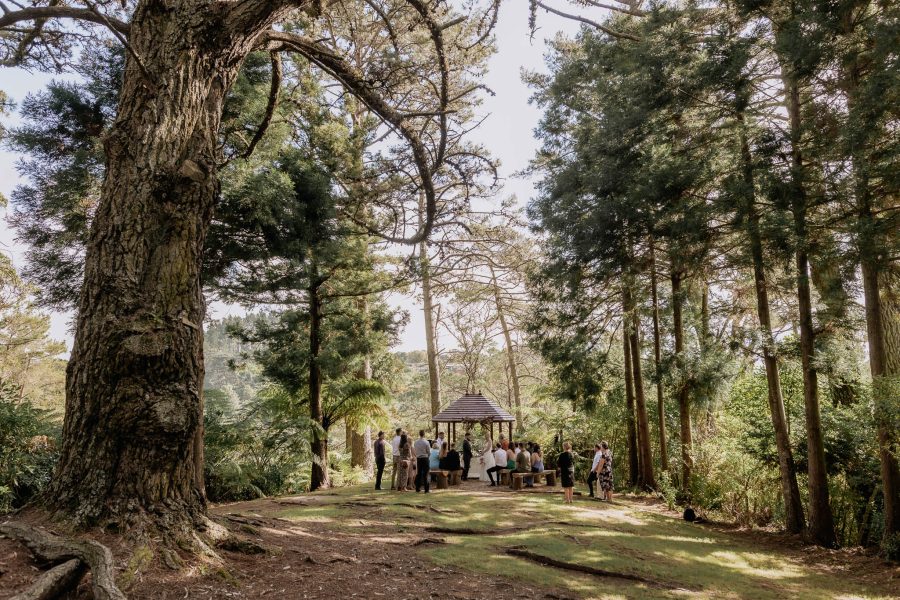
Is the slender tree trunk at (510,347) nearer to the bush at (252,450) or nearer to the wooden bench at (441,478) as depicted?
the wooden bench at (441,478)

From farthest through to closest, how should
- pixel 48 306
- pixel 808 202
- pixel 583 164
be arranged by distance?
pixel 583 164 < pixel 48 306 < pixel 808 202

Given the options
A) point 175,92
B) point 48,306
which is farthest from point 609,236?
point 48,306

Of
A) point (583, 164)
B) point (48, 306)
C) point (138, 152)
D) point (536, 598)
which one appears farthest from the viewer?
point (583, 164)

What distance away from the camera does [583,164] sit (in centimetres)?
1432

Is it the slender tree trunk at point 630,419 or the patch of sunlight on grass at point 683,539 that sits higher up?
the slender tree trunk at point 630,419

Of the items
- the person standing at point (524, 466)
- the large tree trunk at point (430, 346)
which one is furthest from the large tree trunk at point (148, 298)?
the large tree trunk at point (430, 346)

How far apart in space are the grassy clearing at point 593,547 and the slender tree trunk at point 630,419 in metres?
4.28

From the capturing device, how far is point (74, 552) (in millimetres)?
3059

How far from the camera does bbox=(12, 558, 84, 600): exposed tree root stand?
2722mm

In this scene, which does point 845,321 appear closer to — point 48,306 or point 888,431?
point 888,431

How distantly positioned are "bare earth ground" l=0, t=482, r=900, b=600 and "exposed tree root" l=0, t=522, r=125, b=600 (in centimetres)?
7

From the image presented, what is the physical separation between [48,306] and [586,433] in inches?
619

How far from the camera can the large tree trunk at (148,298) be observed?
11.7ft

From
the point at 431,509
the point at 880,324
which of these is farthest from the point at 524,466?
the point at 880,324
